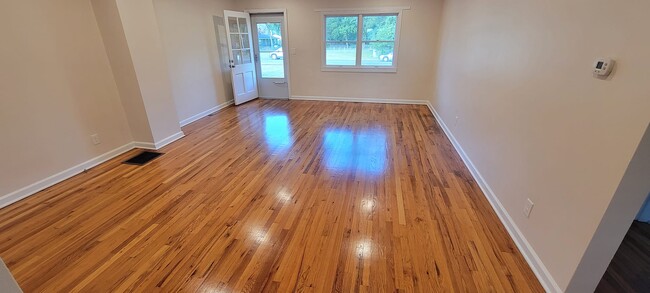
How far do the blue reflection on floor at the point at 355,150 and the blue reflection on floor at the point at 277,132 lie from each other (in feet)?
1.89

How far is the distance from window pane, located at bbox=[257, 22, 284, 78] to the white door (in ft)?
0.86

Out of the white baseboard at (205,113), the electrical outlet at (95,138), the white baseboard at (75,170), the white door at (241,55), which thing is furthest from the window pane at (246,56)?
the electrical outlet at (95,138)

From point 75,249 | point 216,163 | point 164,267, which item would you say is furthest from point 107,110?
point 164,267

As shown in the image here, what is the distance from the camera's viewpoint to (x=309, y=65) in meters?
6.23

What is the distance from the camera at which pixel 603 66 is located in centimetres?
120

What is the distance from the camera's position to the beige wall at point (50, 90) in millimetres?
2342

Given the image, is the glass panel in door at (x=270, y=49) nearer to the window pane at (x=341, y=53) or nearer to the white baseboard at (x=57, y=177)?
the window pane at (x=341, y=53)

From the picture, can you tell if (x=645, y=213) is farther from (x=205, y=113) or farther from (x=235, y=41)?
(x=235, y=41)

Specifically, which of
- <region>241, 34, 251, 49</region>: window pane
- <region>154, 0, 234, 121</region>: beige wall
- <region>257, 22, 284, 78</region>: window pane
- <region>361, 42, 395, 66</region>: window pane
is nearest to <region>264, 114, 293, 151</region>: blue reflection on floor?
<region>154, 0, 234, 121</region>: beige wall

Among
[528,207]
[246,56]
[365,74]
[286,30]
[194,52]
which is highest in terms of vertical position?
[286,30]

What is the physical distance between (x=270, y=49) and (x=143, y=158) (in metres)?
3.96

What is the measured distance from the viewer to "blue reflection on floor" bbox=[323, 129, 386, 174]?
3.08m

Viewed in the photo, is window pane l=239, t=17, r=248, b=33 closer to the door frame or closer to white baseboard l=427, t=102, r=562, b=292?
the door frame

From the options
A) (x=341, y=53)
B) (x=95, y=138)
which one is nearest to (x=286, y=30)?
(x=341, y=53)
